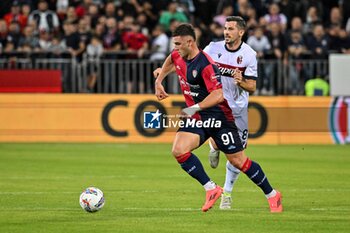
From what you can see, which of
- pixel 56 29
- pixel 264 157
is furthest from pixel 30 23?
pixel 264 157

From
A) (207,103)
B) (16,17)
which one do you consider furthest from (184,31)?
(16,17)


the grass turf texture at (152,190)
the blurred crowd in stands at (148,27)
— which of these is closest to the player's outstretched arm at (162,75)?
the grass turf texture at (152,190)

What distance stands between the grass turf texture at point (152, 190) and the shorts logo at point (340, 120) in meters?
1.00

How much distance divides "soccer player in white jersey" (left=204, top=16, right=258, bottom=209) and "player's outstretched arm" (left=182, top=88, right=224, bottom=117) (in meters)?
0.71

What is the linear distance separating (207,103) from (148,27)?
17.7 metres

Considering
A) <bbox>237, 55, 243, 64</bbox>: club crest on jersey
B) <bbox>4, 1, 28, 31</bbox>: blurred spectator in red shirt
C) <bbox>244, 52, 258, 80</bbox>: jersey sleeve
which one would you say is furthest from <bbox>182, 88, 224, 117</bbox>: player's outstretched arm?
<bbox>4, 1, 28, 31</bbox>: blurred spectator in red shirt

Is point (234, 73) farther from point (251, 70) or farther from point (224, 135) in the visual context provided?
point (224, 135)

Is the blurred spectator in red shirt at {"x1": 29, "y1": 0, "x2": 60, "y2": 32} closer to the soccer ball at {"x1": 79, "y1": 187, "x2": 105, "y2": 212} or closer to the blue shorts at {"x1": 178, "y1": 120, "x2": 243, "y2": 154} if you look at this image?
the blue shorts at {"x1": 178, "y1": 120, "x2": 243, "y2": 154}

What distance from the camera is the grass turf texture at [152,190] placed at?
1154 centimetres

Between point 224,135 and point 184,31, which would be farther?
point 224,135

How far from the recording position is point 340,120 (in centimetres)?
2648

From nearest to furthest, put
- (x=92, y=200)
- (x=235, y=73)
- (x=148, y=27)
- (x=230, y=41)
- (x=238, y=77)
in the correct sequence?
(x=92, y=200), (x=238, y=77), (x=235, y=73), (x=230, y=41), (x=148, y=27)

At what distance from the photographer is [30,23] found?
91.4ft

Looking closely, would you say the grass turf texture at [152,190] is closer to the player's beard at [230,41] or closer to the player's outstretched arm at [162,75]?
the player's outstretched arm at [162,75]
